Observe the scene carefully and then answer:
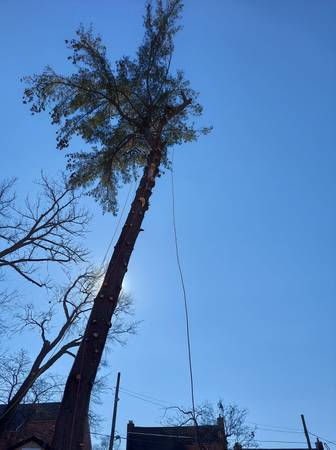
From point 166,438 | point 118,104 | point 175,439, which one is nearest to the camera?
point 118,104

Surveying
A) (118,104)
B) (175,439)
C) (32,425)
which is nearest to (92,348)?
(118,104)

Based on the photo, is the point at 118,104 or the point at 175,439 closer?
the point at 118,104

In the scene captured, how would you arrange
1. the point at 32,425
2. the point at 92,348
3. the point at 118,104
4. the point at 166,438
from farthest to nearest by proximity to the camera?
1. the point at 32,425
2. the point at 166,438
3. the point at 118,104
4. the point at 92,348

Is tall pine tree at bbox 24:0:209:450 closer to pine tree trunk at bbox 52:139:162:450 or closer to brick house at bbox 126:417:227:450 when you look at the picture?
pine tree trunk at bbox 52:139:162:450

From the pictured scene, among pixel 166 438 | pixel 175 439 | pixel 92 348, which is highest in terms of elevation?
pixel 166 438

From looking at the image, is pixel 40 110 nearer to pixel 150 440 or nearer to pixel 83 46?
pixel 83 46

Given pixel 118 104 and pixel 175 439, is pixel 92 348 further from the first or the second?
pixel 175 439

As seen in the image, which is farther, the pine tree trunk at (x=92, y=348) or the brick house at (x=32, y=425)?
the brick house at (x=32, y=425)

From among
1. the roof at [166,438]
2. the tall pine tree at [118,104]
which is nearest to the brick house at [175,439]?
the roof at [166,438]

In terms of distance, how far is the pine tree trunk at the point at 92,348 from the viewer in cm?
377

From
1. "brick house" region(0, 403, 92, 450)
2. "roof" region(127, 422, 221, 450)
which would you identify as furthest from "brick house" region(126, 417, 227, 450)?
"brick house" region(0, 403, 92, 450)

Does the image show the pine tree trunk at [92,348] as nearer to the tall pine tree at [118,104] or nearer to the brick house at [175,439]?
the tall pine tree at [118,104]

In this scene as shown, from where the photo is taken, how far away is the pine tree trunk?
377cm

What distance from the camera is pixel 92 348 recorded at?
14.9 feet
